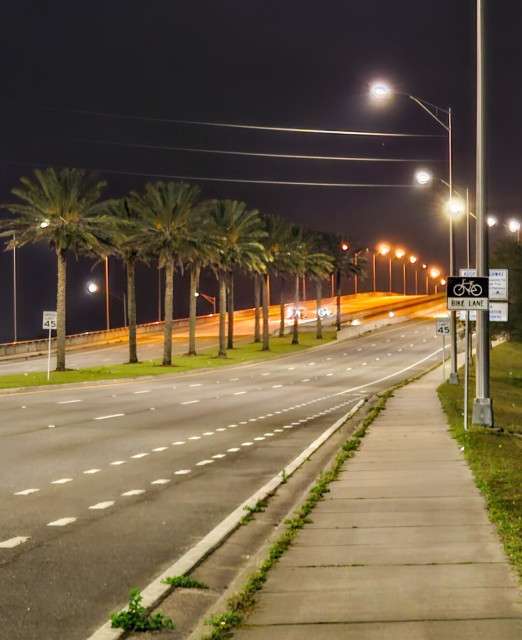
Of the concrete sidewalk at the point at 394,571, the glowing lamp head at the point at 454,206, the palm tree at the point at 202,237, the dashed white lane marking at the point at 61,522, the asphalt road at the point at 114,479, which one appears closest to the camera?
the concrete sidewalk at the point at 394,571

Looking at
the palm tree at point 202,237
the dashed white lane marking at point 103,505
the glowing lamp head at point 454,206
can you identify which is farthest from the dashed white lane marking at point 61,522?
the palm tree at point 202,237

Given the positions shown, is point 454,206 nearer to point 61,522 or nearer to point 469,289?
point 469,289

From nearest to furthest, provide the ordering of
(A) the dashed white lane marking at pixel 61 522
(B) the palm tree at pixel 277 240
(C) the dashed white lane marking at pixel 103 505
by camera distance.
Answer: (A) the dashed white lane marking at pixel 61 522
(C) the dashed white lane marking at pixel 103 505
(B) the palm tree at pixel 277 240

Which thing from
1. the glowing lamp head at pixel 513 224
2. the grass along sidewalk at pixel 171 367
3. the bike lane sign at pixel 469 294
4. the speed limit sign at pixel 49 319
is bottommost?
the grass along sidewalk at pixel 171 367

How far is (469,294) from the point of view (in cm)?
1978

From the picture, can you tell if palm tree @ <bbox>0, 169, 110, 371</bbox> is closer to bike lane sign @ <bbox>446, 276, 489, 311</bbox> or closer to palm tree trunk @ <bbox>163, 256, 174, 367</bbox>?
palm tree trunk @ <bbox>163, 256, 174, 367</bbox>

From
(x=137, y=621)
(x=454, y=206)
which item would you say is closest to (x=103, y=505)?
(x=137, y=621)

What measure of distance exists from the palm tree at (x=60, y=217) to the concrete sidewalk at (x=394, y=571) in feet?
147

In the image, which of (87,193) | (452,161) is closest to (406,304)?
(87,193)

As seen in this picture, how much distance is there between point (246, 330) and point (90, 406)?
93.1m

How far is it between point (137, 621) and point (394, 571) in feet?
7.09

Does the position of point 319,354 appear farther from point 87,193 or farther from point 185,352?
point 87,193

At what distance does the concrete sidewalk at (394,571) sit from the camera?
6.30 metres

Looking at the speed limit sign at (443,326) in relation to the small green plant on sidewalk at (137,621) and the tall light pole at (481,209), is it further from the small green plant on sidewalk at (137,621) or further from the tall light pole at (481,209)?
the small green plant on sidewalk at (137,621)
